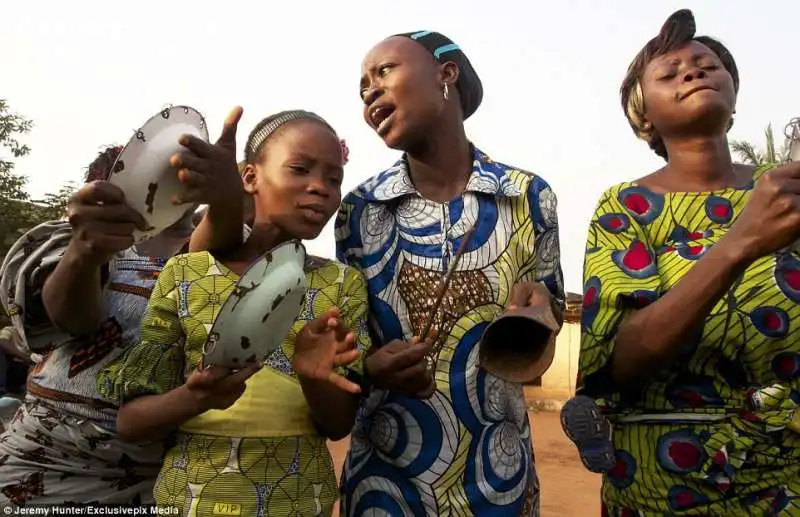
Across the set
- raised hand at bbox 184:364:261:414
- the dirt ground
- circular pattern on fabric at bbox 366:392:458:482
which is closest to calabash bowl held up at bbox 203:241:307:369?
raised hand at bbox 184:364:261:414

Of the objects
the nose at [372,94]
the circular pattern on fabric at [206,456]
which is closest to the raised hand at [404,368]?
the circular pattern on fabric at [206,456]

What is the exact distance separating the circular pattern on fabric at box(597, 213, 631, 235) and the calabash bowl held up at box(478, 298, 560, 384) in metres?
0.36

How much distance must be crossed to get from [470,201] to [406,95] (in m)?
0.40

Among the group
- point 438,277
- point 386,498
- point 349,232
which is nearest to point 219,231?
point 349,232

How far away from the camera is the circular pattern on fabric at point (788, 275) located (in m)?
1.80

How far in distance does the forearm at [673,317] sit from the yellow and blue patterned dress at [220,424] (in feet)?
2.37

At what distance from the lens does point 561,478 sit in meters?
10.0

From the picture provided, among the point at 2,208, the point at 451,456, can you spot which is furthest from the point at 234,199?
the point at 2,208

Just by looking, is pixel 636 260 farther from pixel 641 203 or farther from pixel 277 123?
pixel 277 123

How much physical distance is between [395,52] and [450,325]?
922mm

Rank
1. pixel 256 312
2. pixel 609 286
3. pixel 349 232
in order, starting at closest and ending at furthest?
1. pixel 256 312
2. pixel 609 286
3. pixel 349 232

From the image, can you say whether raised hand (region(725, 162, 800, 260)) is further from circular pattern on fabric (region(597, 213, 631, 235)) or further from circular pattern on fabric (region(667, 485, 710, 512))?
circular pattern on fabric (region(667, 485, 710, 512))

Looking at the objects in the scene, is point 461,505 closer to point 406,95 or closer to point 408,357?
point 408,357

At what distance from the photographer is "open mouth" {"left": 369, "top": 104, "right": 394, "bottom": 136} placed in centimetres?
227
